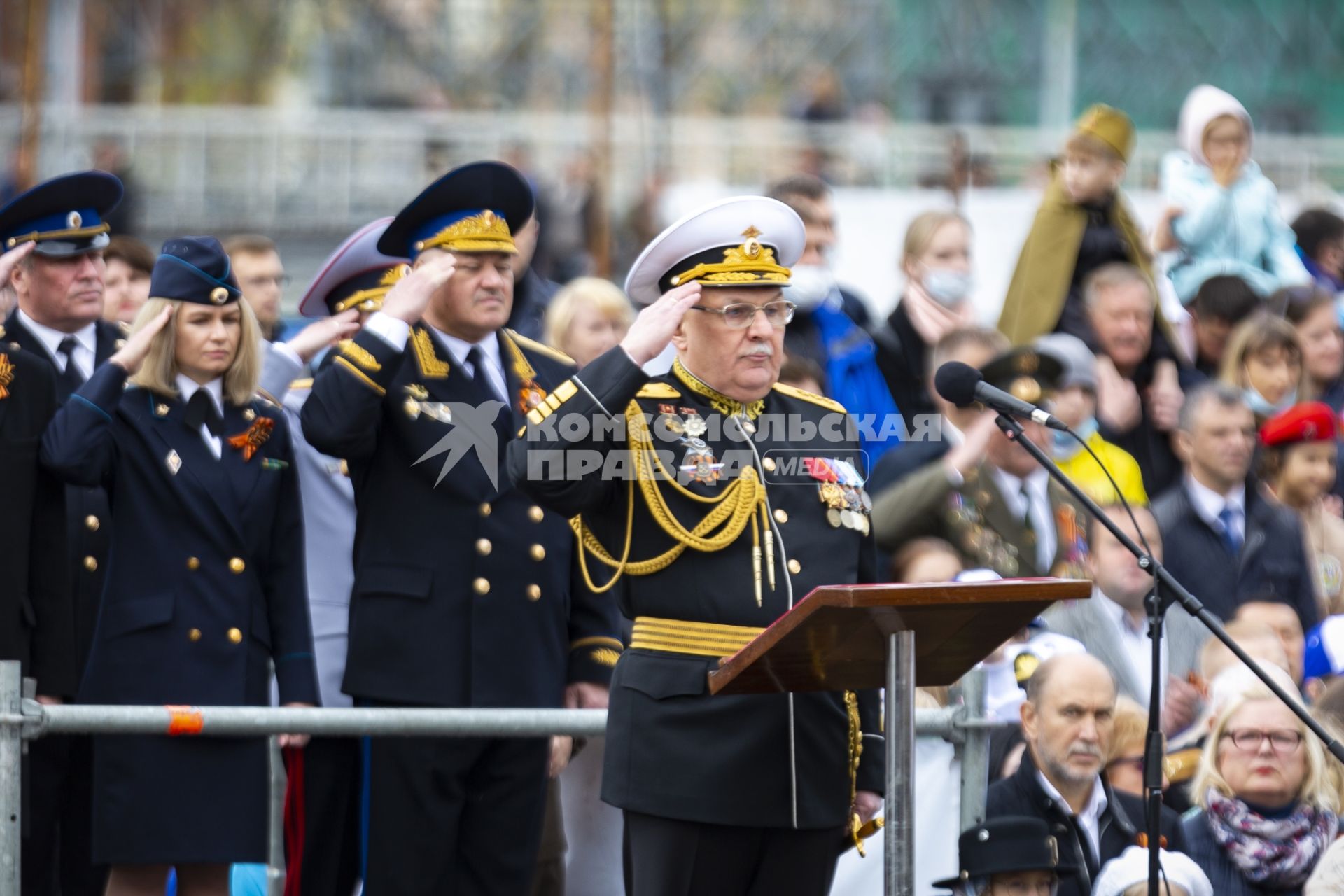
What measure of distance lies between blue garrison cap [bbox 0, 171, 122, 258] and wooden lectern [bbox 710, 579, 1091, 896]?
2.63m

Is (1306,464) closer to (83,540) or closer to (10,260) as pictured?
(83,540)

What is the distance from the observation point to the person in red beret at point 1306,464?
782cm

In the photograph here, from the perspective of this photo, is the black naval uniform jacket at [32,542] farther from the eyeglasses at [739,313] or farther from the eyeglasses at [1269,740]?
the eyeglasses at [1269,740]

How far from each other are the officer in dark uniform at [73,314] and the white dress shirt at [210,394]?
0.42 metres

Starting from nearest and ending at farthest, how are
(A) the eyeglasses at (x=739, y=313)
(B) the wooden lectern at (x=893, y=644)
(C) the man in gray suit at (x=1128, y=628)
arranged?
(B) the wooden lectern at (x=893, y=644), (A) the eyeglasses at (x=739, y=313), (C) the man in gray suit at (x=1128, y=628)

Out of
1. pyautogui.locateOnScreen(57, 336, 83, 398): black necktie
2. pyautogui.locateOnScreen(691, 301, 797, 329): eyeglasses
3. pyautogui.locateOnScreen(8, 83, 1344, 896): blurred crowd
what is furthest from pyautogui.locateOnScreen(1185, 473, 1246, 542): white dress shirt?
pyautogui.locateOnScreen(57, 336, 83, 398): black necktie

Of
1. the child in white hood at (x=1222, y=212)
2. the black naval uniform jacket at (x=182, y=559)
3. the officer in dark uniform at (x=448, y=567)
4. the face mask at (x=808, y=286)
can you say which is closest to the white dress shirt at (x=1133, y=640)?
the face mask at (x=808, y=286)

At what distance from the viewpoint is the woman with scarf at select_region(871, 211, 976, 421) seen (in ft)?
26.7

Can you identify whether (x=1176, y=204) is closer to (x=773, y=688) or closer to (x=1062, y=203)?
(x=1062, y=203)

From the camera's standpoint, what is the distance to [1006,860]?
532cm

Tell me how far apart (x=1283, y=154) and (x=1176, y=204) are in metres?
9.94

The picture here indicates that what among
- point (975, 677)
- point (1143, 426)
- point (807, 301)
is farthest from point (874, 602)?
point (1143, 426)

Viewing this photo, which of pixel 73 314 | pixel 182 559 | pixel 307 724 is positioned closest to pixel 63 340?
pixel 73 314

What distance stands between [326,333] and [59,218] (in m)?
0.85
